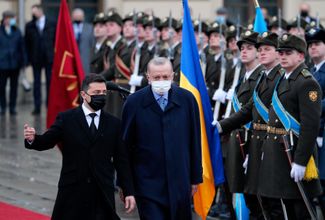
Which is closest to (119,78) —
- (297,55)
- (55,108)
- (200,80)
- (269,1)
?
(55,108)

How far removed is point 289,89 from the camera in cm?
927

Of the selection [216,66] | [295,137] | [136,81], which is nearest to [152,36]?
[136,81]

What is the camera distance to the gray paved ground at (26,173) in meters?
11.7

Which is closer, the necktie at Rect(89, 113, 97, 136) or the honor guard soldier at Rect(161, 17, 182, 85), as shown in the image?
the necktie at Rect(89, 113, 97, 136)

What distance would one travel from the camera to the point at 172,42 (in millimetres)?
13719

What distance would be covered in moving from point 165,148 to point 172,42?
529cm

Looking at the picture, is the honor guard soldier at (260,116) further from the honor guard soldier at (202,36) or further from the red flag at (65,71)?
the red flag at (65,71)

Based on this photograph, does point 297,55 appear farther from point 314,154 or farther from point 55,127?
point 55,127

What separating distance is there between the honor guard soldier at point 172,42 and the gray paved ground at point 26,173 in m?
1.73

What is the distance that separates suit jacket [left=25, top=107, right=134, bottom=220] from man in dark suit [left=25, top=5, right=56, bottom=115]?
11.7 m

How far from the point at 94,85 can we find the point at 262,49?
199cm

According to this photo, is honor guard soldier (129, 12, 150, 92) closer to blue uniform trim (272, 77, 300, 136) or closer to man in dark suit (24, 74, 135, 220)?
blue uniform trim (272, 77, 300, 136)

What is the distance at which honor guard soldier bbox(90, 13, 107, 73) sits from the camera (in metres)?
14.8

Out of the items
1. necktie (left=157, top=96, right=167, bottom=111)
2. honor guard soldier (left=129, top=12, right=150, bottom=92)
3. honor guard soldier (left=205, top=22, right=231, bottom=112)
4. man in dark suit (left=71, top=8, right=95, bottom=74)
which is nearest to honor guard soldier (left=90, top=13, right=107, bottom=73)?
honor guard soldier (left=129, top=12, right=150, bottom=92)
